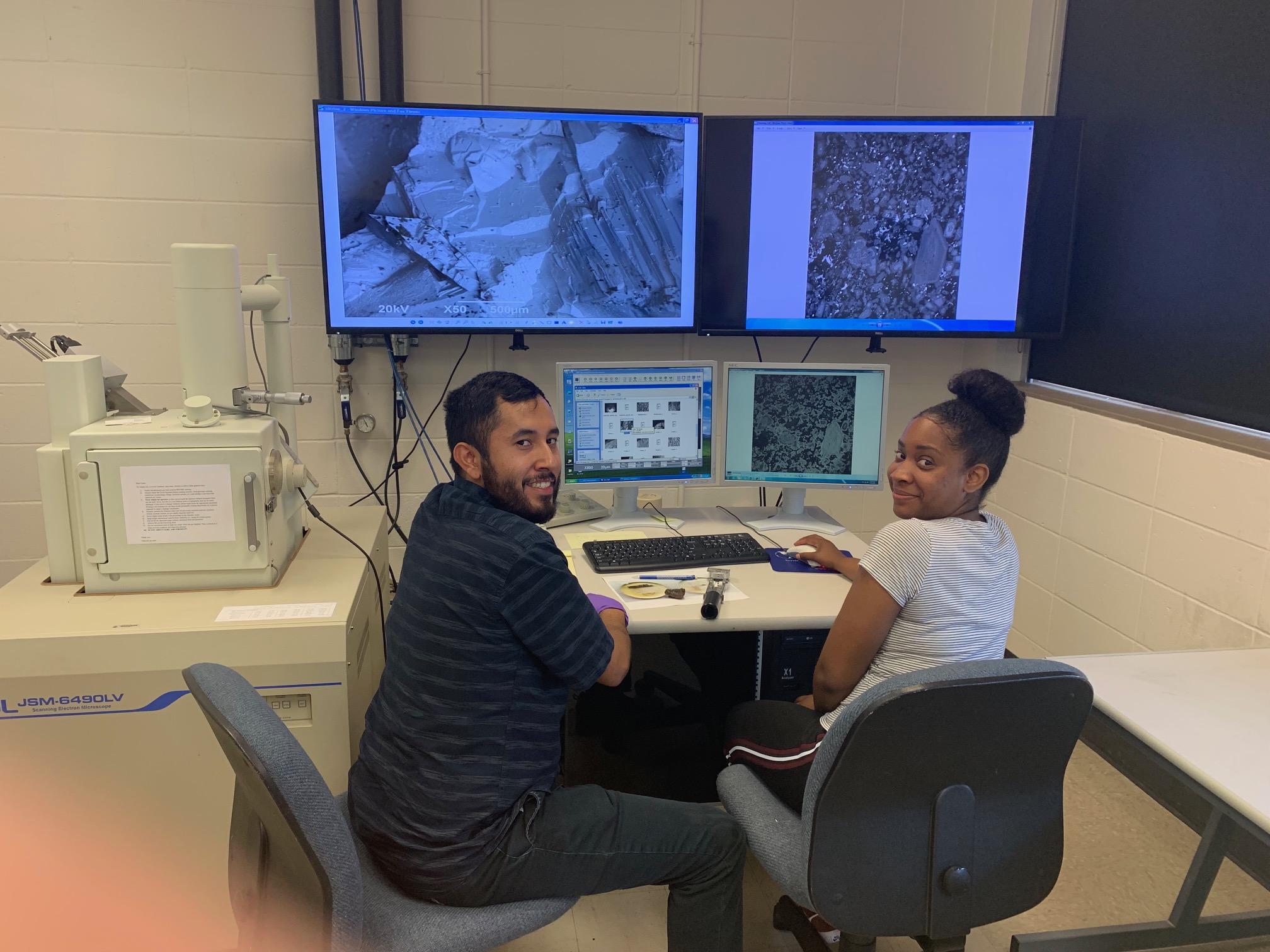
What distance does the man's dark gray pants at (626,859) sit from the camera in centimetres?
133

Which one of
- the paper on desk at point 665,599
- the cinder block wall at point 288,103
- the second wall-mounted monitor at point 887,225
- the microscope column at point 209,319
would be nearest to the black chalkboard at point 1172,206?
the second wall-mounted monitor at point 887,225

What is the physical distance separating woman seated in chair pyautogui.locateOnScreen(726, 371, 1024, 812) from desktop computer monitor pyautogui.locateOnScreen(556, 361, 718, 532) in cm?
76

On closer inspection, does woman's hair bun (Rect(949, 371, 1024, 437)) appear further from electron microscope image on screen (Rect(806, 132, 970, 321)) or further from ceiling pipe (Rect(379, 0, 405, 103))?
ceiling pipe (Rect(379, 0, 405, 103))

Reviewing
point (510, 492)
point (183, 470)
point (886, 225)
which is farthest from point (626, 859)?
point (886, 225)

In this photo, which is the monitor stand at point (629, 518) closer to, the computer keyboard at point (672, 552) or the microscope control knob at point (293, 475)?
the computer keyboard at point (672, 552)

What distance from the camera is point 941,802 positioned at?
4.18 ft

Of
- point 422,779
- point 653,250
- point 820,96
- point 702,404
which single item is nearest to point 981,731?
point 422,779

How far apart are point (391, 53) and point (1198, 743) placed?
264cm

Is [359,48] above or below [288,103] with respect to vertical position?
above

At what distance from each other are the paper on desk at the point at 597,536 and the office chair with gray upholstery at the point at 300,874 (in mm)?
1015

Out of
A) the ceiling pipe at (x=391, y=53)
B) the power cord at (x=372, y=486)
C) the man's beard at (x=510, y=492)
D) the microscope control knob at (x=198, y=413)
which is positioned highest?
the ceiling pipe at (x=391, y=53)

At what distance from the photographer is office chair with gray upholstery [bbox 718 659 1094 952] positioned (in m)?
1.19

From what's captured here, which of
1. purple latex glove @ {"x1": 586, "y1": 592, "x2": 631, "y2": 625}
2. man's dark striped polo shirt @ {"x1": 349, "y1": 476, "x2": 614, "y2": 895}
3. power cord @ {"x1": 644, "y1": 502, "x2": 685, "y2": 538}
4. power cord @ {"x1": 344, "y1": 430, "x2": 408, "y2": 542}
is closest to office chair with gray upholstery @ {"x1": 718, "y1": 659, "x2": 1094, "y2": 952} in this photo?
man's dark striped polo shirt @ {"x1": 349, "y1": 476, "x2": 614, "y2": 895}

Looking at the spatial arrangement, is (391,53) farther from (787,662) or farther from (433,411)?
(787,662)
